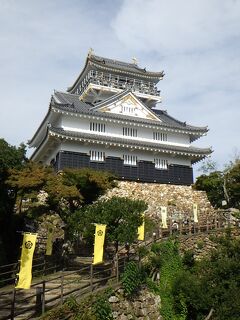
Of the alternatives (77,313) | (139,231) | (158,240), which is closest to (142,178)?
(158,240)

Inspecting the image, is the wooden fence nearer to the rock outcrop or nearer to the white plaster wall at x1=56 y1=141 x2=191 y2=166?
the rock outcrop

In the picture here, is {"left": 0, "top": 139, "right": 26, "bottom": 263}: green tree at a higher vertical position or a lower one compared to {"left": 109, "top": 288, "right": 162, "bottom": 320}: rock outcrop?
higher

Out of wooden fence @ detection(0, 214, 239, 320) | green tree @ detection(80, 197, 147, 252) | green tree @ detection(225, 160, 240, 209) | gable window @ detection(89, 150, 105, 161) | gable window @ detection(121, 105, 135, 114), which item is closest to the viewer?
wooden fence @ detection(0, 214, 239, 320)

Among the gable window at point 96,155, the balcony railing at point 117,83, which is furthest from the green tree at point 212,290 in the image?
the balcony railing at point 117,83

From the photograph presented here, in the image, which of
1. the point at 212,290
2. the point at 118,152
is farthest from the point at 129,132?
the point at 212,290

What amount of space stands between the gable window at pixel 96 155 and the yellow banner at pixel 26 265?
1716 centimetres

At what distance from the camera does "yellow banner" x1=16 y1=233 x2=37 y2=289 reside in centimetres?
1245

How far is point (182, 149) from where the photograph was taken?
1278 inches

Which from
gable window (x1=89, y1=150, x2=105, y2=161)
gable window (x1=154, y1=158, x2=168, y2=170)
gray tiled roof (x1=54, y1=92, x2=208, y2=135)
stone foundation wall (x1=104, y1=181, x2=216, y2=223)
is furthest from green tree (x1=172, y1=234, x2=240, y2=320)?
gray tiled roof (x1=54, y1=92, x2=208, y2=135)

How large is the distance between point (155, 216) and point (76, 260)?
7.26m

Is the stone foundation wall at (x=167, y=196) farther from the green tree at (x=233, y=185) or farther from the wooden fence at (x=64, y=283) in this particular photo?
the wooden fence at (x=64, y=283)

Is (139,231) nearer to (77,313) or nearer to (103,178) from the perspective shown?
(103,178)

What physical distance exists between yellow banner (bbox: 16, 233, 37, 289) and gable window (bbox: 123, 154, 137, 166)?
18481mm

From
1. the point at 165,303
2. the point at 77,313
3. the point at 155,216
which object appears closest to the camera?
the point at 77,313
